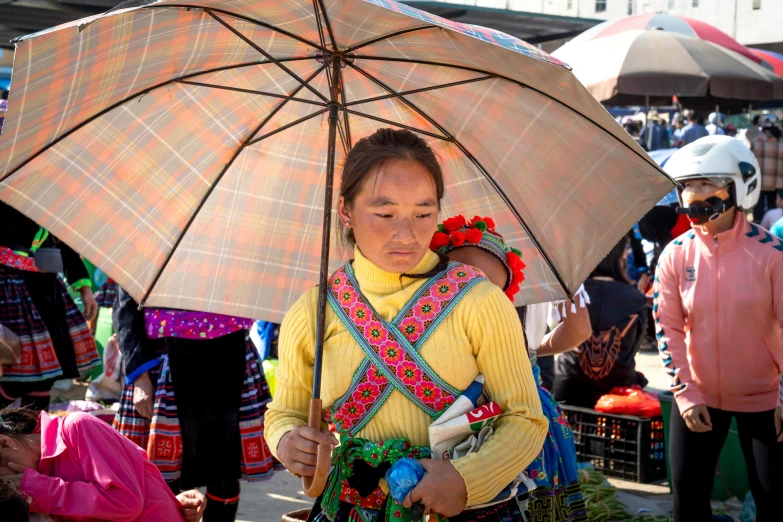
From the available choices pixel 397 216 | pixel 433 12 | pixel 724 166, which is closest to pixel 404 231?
pixel 397 216

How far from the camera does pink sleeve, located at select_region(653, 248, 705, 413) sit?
4188 millimetres

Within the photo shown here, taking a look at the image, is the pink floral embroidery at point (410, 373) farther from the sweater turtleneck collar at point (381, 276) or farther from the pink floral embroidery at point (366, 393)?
the sweater turtleneck collar at point (381, 276)

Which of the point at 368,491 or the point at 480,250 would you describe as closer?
the point at 368,491

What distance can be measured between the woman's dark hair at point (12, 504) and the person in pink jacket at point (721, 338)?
280 cm

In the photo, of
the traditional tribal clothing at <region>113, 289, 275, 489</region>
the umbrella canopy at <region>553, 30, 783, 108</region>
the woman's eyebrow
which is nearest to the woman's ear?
the woman's eyebrow

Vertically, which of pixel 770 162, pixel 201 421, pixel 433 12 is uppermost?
pixel 433 12

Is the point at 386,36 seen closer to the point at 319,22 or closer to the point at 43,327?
the point at 319,22

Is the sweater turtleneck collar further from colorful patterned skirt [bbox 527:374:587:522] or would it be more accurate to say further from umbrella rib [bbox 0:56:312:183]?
colorful patterned skirt [bbox 527:374:587:522]

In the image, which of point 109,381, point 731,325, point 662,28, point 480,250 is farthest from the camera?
point 662,28

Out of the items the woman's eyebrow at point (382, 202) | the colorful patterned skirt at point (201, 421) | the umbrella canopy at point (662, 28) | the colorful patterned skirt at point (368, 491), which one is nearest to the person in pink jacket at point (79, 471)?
the colorful patterned skirt at point (201, 421)

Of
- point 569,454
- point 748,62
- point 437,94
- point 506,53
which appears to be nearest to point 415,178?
point 506,53

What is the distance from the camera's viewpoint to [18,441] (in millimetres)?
2910

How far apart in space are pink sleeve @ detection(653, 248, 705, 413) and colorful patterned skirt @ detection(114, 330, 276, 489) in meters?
1.88

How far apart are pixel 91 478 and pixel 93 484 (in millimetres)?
48
